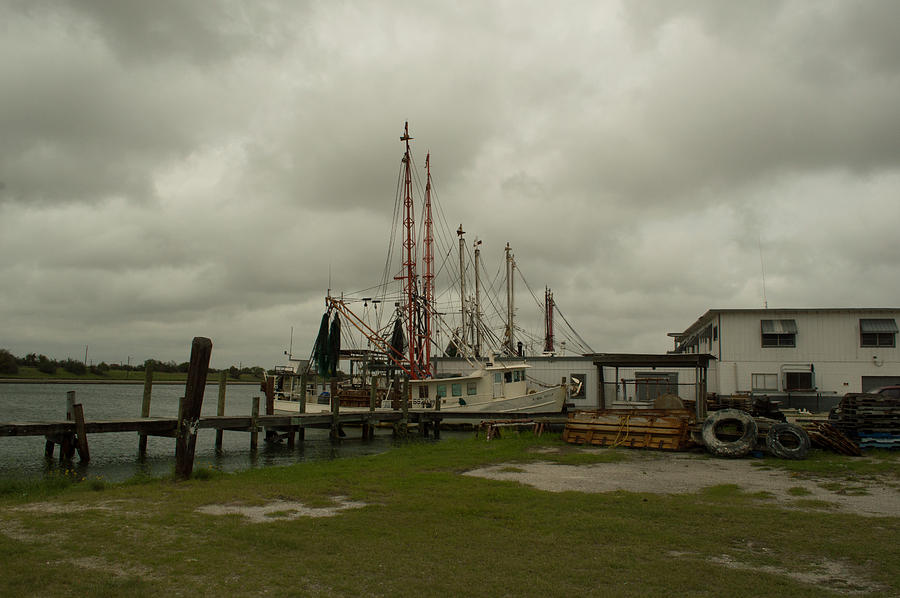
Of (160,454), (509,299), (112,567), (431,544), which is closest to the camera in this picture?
(112,567)

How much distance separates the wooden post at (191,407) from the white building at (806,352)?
80.7 feet

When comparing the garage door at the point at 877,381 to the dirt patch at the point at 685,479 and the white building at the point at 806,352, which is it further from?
the dirt patch at the point at 685,479

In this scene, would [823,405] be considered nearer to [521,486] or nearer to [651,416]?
[651,416]

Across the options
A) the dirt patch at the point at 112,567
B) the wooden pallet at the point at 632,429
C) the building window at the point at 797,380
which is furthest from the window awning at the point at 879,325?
the dirt patch at the point at 112,567

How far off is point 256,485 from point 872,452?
18022 mm

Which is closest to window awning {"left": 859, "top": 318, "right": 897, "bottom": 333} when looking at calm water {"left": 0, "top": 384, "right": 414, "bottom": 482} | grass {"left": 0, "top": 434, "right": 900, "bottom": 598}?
grass {"left": 0, "top": 434, "right": 900, "bottom": 598}

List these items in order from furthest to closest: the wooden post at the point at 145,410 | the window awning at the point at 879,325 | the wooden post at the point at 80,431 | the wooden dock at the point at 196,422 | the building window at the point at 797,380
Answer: the building window at the point at 797,380 < the window awning at the point at 879,325 < the wooden post at the point at 145,410 < the wooden post at the point at 80,431 < the wooden dock at the point at 196,422

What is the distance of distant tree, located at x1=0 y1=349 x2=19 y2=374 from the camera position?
124 metres

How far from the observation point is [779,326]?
32.0 metres

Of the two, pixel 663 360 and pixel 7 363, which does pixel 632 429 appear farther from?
pixel 7 363

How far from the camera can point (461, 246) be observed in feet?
189

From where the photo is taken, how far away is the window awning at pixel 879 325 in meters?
30.9

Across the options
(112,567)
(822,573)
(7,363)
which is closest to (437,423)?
(112,567)

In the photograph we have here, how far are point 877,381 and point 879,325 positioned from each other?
9.05ft
